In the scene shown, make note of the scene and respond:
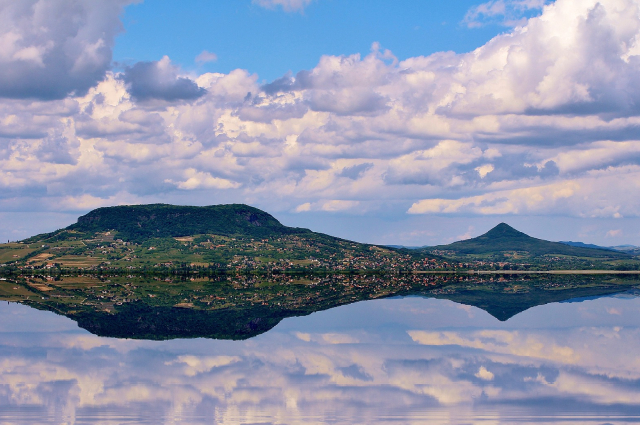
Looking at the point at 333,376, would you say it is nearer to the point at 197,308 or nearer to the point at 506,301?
the point at 197,308

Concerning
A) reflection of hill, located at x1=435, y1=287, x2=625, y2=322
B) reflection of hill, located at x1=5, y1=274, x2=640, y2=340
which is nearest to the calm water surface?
reflection of hill, located at x1=5, y1=274, x2=640, y2=340

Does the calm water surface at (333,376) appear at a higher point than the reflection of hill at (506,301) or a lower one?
lower

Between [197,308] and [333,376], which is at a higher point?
[197,308]

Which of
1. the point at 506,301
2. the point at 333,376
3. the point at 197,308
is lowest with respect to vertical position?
the point at 333,376

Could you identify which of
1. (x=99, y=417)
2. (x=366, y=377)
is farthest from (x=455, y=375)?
(x=99, y=417)

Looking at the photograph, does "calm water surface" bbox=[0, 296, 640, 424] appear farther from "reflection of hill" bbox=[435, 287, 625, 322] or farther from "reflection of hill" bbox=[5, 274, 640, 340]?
"reflection of hill" bbox=[435, 287, 625, 322]

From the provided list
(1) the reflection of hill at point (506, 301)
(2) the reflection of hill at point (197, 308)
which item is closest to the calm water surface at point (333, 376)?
(2) the reflection of hill at point (197, 308)

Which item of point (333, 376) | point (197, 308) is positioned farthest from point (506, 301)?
point (333, 376)

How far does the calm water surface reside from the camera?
27891 mm

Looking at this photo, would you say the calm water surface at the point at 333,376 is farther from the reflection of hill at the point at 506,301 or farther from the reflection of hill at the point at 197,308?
the reflection of hill at the point at 506,301

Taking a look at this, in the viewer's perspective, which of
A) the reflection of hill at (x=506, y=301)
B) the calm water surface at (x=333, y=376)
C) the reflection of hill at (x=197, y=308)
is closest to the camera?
the calm water surface at (x=333, y=376)

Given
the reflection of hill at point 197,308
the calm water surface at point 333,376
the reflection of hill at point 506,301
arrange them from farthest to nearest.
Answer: the reflection of hill at point 506,301
the reflection of hill at point 197,308
the calm water surface at point 333,376

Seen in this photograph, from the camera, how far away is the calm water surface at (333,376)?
27891 mm

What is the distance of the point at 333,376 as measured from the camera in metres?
35.6
